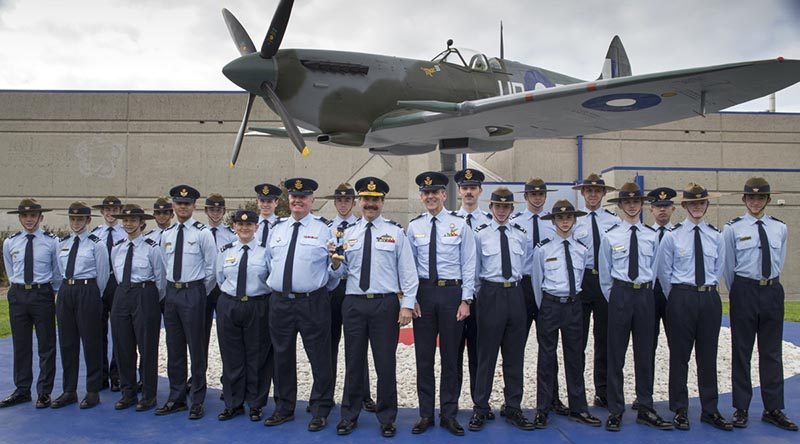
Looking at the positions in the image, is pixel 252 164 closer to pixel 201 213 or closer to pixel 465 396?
pixel 201 213

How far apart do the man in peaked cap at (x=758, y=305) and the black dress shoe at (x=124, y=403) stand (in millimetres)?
5624

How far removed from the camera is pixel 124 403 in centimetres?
562

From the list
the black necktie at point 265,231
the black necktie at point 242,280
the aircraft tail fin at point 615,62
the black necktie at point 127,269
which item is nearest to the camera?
the black necktie at point 242,280

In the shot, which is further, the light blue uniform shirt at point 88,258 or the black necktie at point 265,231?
the black necktie at point 265,231

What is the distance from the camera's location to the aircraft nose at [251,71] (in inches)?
285

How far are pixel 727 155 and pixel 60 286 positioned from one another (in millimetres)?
23939

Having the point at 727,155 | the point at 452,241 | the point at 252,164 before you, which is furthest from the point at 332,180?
the point at 452,241

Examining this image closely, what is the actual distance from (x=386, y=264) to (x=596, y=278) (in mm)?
2145

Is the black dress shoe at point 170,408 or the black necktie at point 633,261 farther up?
the black necktie at point 633,261

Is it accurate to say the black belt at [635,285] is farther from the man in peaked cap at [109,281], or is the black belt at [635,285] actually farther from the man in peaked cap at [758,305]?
the man in peaked cap at [109,281]

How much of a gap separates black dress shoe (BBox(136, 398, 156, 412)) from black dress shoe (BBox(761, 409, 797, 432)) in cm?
570

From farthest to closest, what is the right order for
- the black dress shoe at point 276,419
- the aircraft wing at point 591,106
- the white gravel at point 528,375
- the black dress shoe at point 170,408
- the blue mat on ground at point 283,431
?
the aircraft wing at point 591,106
the white gravel at point 528,375
the black dress shoe at point 170,408
the black dress shoe at point 276,419
the blue mat on ground at point 283,431

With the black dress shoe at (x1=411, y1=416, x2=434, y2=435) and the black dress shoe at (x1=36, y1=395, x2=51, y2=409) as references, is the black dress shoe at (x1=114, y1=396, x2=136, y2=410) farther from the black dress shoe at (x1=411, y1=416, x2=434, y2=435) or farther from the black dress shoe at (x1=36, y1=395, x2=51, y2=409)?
the black dress shoe at (x1=411, y1=416, x2=434, y2=435)

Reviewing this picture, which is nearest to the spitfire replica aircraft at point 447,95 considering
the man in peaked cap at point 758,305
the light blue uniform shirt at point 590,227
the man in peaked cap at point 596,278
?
the man in peaked cap at point 596,278
